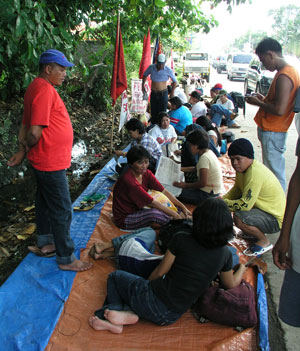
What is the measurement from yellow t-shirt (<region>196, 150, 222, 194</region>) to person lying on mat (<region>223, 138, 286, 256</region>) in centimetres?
56

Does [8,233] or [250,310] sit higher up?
[250,310]

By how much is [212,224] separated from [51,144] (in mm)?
1340

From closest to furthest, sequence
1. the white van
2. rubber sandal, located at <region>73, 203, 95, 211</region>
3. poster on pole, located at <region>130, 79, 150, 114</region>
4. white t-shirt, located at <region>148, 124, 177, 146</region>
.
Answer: rubber sandal, located at <region>73, 203, 95, 211</region> → white t-shirt, located at <region>148, 124, 177, 146</region> → poster on pole, located at <region>130, 79, 150, 114</region> → the white van

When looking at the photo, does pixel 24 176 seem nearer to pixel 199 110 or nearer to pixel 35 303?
pixel 35 303

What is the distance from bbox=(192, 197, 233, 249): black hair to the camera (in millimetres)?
1682

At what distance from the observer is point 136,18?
20.9 feet

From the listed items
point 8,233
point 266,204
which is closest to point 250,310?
point 266,204

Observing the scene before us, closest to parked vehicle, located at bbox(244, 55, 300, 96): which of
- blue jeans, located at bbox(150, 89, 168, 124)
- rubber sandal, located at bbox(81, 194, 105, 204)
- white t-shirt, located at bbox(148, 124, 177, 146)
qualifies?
blue jeans, located at bbox(150, 89, 168, 124)

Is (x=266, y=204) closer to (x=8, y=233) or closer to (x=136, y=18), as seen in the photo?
(x=8, y=233)

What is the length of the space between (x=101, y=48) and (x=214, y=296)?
28.2ft

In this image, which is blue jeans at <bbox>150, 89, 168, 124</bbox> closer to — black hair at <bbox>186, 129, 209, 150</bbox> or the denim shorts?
black hair at <bbox>186, 129, 209, 150</bbox>

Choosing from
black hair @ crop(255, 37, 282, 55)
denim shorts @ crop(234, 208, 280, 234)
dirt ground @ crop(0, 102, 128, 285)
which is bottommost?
dirt ground @ crop(0, 102, 128, 285)

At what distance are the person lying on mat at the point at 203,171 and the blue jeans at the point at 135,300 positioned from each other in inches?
69.3

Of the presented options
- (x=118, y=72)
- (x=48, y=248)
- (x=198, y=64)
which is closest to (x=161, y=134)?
(x=118, y=72)
